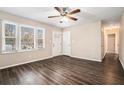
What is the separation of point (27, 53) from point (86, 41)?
3.51 m

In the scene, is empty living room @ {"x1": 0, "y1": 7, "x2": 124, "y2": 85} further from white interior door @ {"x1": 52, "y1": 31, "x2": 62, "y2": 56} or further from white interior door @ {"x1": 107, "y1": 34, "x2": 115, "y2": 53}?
white interior door @ {"x1": 107, "y1": 34, "x2": 115, "y2": 53}

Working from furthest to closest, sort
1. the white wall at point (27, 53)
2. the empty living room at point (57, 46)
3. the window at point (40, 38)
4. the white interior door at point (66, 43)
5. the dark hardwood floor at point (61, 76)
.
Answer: the white interior door at point (66, 43) → the window at point (40, 38) → the white wall at point (27, 53) → the empty living room at point (57, 46) → the dark hardwood floor at point (61, 76)

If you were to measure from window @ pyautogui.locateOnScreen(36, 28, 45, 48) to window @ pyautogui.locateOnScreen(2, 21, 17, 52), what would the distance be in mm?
1377

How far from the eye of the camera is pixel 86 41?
580 centimetres

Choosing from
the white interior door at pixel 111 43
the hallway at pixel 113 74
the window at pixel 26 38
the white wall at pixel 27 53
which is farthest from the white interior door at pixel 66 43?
the white interior door at pixel 111 43

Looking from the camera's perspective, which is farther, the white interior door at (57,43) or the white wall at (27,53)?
the white interior door at (57,43)

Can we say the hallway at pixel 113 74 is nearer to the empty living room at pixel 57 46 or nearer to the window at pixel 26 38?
the empty living room at pixel 57 46

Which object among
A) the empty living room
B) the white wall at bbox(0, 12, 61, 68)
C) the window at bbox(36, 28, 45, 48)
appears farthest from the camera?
the window at bbox(36, 28, 45, 48)

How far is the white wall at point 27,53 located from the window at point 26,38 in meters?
0.26

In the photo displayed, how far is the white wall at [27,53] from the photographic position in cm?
378

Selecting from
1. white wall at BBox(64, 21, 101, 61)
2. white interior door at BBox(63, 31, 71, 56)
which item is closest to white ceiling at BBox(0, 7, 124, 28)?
Answer: white wall at BBox(64, 21, 101, 61)

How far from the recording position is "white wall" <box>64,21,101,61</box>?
518cm

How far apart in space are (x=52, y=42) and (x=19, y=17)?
2.75 meters
